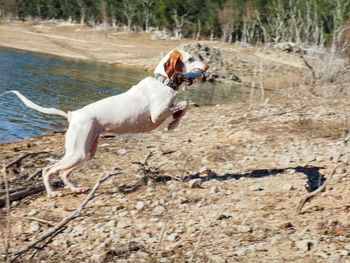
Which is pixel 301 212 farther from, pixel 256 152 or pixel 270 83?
pixel 270 83

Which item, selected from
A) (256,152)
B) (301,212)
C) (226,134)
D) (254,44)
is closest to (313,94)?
(226,134)

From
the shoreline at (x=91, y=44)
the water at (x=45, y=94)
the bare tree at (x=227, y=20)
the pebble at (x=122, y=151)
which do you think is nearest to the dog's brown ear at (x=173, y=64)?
the pebble at (x=122, y=151)

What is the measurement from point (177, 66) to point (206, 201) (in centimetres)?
164

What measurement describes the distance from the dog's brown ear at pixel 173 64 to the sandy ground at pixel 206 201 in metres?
1.19

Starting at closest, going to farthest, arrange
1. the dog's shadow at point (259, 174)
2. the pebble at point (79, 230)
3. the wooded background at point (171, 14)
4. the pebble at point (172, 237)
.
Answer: the pebble at point (172, 237), the pebble at point (79, 230), the dog's shadow at point (259, 174), the wooded background at point (171, 14)

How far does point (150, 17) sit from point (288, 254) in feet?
232

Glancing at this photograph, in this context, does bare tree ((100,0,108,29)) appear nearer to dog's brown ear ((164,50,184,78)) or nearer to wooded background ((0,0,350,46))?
wooded background ((0,0,350,46))

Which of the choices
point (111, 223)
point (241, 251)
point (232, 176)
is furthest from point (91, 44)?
point (241, 251)

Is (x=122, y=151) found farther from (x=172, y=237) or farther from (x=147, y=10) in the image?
(x=147, y=10)

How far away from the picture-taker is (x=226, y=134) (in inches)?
379

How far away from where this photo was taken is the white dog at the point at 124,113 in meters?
6.12

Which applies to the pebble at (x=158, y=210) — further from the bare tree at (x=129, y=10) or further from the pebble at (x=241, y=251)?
the bare tree at (x=129, y=10)

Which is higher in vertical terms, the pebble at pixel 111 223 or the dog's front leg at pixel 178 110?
the dog's front leg at pixel 178 110

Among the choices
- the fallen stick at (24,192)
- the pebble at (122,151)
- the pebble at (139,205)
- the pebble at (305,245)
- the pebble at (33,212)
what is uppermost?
the pebble at (305,245)
